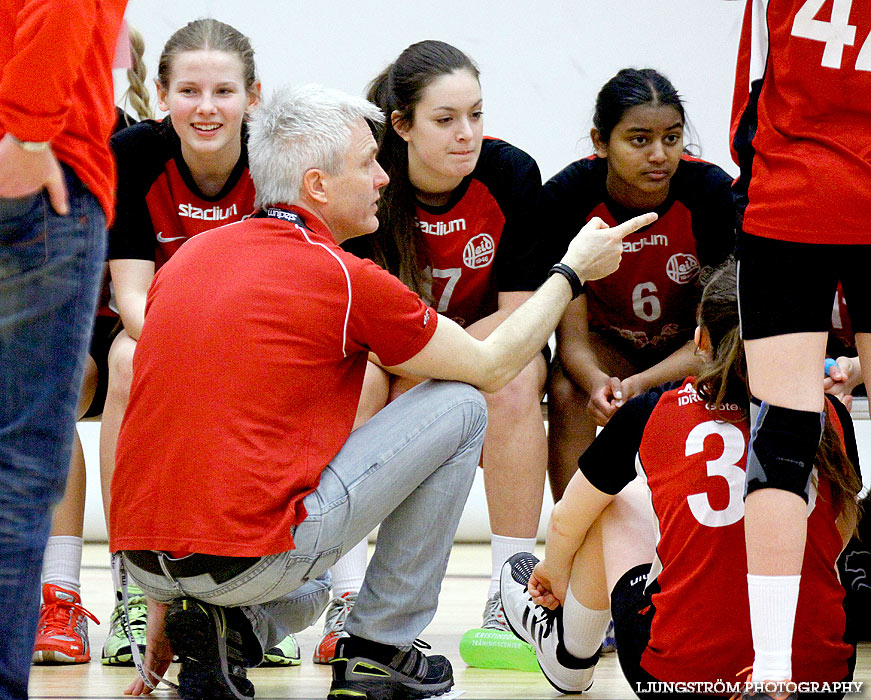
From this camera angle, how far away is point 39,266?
1.05m

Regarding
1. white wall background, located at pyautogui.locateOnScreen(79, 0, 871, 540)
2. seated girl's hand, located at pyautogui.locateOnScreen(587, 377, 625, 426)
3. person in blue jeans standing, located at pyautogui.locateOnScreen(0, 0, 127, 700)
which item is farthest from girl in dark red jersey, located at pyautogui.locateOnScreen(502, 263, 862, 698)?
white wall background, located at pyautogui.locateOnScreen(79, 0, 871, 540)

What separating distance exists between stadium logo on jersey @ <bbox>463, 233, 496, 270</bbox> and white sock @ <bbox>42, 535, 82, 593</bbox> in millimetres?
1048

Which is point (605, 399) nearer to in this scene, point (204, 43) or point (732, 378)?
point (732, 378)

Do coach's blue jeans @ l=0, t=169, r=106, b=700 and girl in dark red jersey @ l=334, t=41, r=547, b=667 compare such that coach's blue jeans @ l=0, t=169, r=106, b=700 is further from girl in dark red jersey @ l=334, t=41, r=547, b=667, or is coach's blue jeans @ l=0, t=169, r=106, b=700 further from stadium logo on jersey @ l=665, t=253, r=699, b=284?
stadium logo on jersey @ l=665, t=253, r=699, b=284

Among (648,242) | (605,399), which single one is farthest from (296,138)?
(648,242)

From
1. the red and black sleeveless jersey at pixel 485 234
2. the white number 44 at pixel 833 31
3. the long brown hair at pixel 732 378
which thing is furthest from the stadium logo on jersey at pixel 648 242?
the white number 44 at pixel 833 31

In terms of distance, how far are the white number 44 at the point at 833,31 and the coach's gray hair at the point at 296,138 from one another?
700mm

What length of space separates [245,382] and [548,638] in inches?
25.6

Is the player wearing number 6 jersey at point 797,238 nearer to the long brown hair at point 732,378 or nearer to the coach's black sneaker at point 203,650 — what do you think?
the long brown hair at point 732,378

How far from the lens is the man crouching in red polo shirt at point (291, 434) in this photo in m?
1.57

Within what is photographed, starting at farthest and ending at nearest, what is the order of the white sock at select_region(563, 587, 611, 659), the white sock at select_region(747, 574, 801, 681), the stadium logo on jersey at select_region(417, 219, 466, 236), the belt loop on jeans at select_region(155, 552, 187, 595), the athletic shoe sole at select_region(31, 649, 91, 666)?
the stadium logo on jersey at select_region(417, 219, 466, 236) < the athletic shoe sole at select_region(31, 649, 91, 666) < the white sock at select_region(563, 587, 611, 659) < the belt loop on jeans at select_region(155, 552, 187, 595) < the white sock at select_region(747, 574, 801, 681)

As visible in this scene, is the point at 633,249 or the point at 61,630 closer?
the point at 61,630

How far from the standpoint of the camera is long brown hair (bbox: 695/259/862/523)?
1.53m

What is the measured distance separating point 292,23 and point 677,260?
1.91 m
